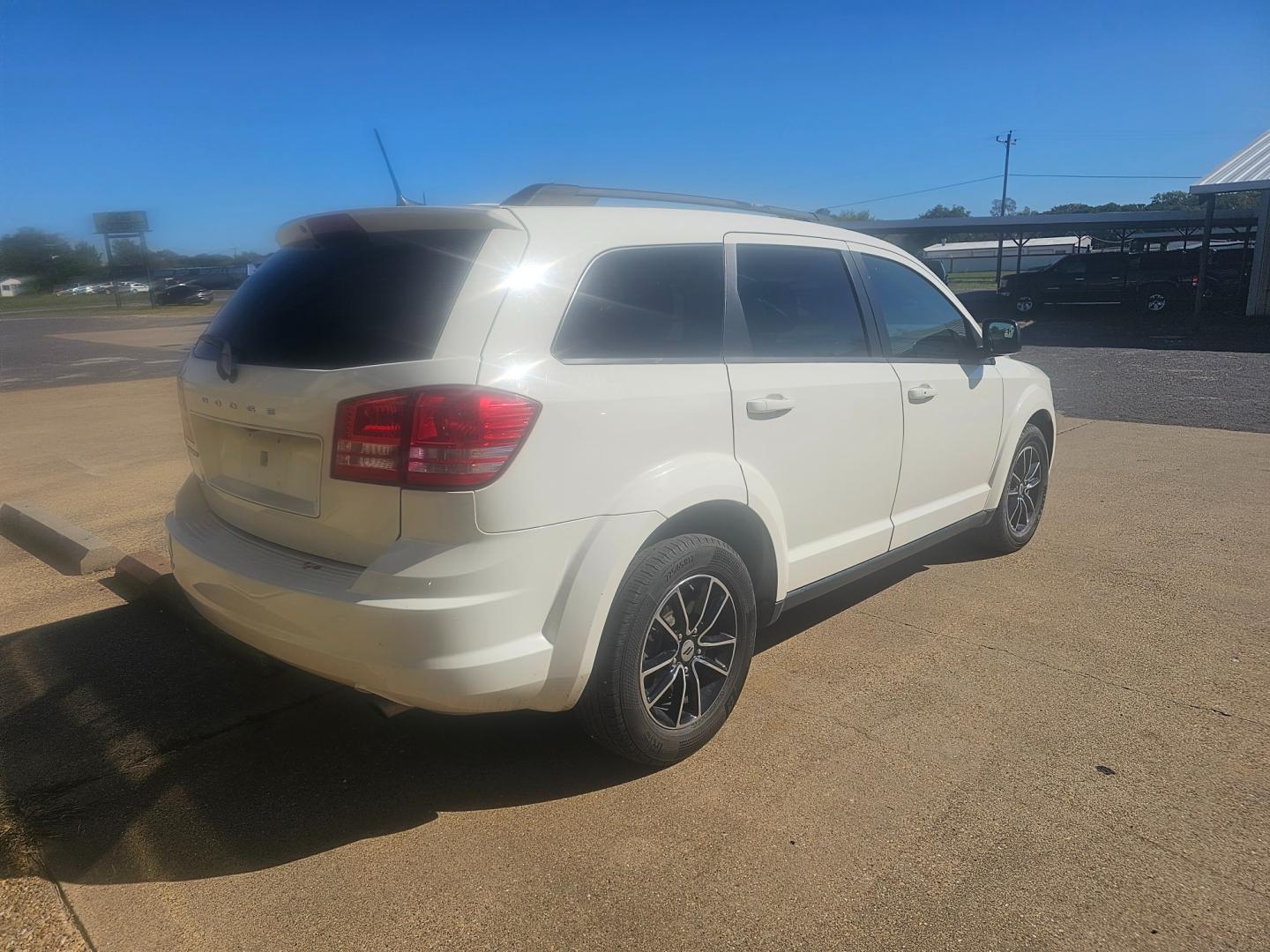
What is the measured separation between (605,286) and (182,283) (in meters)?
54.4

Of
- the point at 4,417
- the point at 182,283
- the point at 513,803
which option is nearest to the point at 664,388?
the point at 513,803

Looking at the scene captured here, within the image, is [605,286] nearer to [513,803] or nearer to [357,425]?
[357,425]

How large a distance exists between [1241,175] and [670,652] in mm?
21160

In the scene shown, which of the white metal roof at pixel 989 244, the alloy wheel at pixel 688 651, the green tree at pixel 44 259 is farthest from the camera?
the white metal roof at pixel 989 244

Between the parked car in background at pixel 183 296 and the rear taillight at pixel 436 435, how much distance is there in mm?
50789

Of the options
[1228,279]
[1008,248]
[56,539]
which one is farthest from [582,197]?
[1008,248]

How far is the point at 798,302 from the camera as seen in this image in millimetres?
3697

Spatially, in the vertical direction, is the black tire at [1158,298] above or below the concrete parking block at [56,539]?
above

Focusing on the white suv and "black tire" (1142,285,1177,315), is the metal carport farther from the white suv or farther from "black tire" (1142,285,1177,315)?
the white suv

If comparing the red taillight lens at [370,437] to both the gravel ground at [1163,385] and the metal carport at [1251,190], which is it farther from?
the metal carport at [1251,190]

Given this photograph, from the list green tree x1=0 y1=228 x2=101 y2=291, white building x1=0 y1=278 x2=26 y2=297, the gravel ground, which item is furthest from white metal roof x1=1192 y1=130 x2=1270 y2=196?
white building x1=0 y1=278 x2=26 y2=297

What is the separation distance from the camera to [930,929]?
2.34 m

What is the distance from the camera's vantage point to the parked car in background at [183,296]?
1895 inches

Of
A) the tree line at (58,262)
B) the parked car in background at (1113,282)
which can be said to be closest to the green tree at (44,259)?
the tree line at (58,262)
